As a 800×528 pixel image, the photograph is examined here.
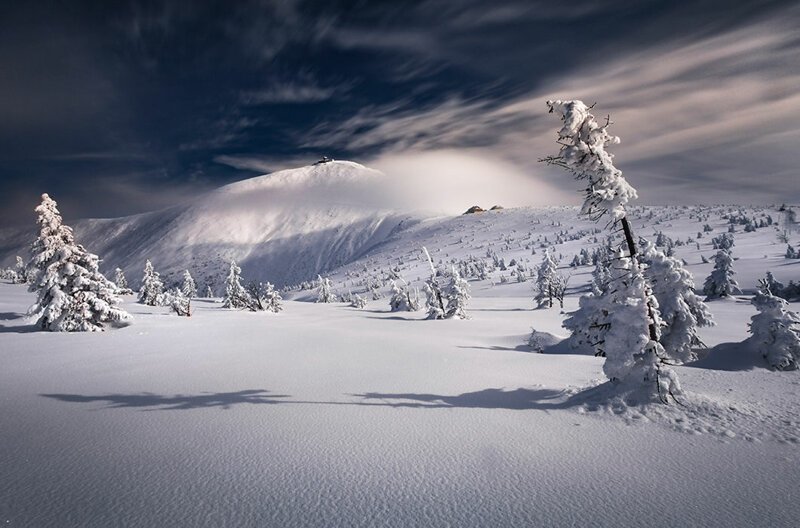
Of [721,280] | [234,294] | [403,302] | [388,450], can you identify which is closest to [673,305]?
[388,450]

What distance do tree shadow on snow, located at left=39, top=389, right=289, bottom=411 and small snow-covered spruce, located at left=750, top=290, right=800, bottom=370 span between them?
15713 millimetres

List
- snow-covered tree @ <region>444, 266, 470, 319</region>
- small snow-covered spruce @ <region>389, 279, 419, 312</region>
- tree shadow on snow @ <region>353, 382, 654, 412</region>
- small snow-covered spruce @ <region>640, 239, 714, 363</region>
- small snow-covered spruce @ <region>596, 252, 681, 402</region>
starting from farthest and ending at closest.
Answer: small snow-covered spruce @ <region>389, 279, 419, 312</region>, snow-covered tree @ <region>444, 266, 470, 319</region>, small snow-covered spruce @ <region>640, 239, 714, 363</region>, tree shadow on snow @ <region>353, 382, 654, 412</region>, small snow-covered spruce @ <region>596, 252, 681, 402</region>

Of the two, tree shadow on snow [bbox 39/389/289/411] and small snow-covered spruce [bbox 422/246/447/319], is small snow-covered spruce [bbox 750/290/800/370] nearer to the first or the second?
tree shadow on snow [bbox 39/389/289/411]

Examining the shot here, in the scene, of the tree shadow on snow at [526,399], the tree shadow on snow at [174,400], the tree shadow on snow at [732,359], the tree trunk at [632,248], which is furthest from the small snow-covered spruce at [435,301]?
the tree trunk at [632,248]

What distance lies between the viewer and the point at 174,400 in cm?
988

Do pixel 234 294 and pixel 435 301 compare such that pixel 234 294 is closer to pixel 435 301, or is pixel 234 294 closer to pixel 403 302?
pixel 403 302

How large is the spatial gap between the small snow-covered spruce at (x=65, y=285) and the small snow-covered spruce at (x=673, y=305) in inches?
1135

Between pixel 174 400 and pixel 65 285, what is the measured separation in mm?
19471

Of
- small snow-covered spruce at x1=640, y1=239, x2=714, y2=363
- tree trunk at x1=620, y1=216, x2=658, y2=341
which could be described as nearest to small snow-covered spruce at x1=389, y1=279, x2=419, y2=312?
small snow-covered spruce at x1=640, y1=239, x2=714, y2=363

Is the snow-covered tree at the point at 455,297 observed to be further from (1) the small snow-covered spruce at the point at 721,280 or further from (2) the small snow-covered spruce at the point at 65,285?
(1) the small snow-covered spruce at the point at 721,280

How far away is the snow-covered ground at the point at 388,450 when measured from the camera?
15.4 ft

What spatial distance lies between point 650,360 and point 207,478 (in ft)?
29.3

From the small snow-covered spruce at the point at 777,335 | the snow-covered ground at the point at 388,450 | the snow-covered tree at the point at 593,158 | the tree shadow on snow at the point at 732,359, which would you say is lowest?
the tree shadow on snow at the point at 732,359

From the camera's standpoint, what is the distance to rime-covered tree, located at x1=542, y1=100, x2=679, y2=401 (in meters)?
8.11
